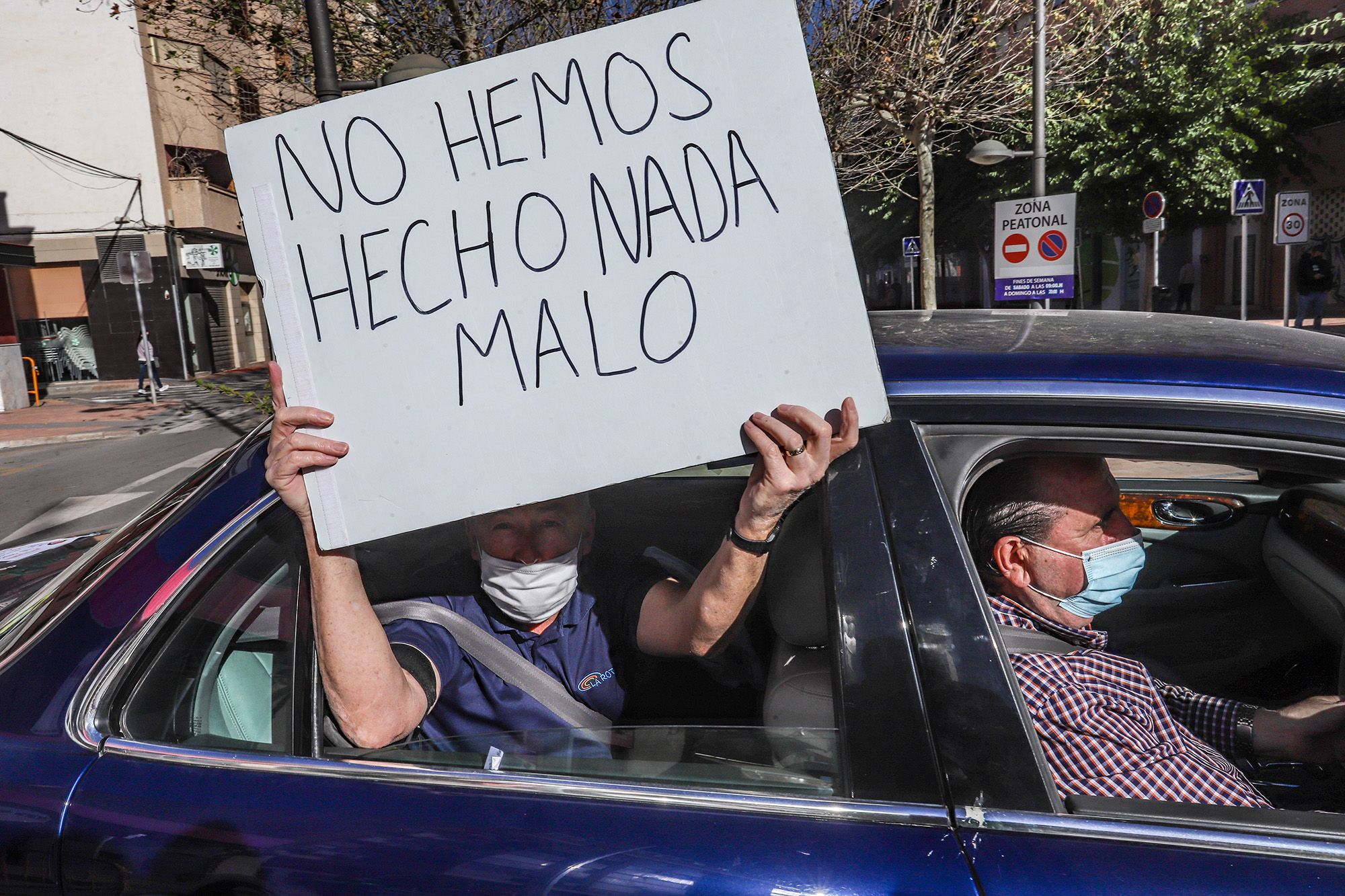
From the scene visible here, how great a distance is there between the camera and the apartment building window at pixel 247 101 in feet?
26.4

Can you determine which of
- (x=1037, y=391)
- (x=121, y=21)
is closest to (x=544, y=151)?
(x=1037, y=391)

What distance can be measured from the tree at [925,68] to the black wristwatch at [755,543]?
767cm

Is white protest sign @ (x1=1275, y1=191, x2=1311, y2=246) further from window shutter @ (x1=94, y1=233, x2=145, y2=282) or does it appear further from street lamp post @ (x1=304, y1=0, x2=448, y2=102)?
window shutter @ (x1=94, y1=233, x2=145, y2=282)

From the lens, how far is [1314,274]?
1738 cm

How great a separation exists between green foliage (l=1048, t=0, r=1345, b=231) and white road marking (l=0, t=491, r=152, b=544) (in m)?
16.4

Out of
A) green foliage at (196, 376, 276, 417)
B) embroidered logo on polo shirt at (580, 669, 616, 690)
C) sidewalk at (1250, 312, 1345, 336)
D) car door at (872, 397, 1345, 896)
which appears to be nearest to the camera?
car door at (872, 397, 1345, 896)

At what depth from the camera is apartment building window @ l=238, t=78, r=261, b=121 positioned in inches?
316

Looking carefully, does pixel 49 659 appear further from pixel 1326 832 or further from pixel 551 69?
pixel 1326 832

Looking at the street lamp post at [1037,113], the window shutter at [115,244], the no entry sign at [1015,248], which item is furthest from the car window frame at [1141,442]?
the window shutter at [115,244]

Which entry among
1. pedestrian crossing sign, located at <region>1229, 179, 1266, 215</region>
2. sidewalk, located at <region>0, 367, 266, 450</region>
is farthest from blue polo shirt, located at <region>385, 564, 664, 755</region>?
sidewalk, located at <region>0, 367, 266, 450</region>

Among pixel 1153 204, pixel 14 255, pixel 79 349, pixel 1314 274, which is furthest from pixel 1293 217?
pixel 79 349

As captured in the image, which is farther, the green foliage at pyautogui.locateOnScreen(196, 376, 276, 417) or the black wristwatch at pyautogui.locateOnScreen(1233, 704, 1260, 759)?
the green foliage at pyautogui.locateOnScreen(196, 376, 276, 417)

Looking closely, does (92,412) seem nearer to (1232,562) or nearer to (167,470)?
(167,470)

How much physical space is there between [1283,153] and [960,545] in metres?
24.0
